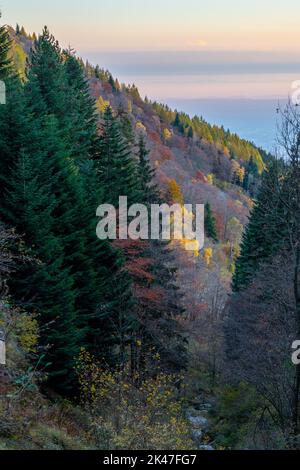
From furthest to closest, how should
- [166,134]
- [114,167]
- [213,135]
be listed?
[213,135], [166,134], [114,167]

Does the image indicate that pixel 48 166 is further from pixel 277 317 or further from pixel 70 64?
pixel 70 64

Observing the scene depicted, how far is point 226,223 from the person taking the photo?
93.6 meters

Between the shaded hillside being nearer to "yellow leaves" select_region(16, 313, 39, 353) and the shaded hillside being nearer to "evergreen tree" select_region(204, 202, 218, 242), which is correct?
"evergreen tree" select_region(204, 202, 218, 242)

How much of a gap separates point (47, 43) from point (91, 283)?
20384 mm

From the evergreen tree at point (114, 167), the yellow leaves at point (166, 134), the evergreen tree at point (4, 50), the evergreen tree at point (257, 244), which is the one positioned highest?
the yellow leaves at point (166, 134)

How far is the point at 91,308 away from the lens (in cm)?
2072

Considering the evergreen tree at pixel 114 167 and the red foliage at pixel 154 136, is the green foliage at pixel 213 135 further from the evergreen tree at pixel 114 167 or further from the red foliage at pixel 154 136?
the evergreen tree at pixel 114 167

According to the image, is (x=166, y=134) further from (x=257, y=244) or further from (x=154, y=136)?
(x=257, y=244)

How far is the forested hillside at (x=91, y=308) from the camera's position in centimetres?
1262

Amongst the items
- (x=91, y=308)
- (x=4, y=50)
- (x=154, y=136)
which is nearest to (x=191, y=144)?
(x=154, y=136)

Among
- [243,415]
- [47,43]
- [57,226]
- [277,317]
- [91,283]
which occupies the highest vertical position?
[47,43]

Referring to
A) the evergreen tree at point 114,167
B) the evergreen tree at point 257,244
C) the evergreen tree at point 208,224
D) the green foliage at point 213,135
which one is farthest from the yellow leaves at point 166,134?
the evergreen tree at point 114,167

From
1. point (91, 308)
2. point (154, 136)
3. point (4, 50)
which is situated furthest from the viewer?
point (154, 136)

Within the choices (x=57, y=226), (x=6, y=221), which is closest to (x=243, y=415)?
(x=57, y=226)
